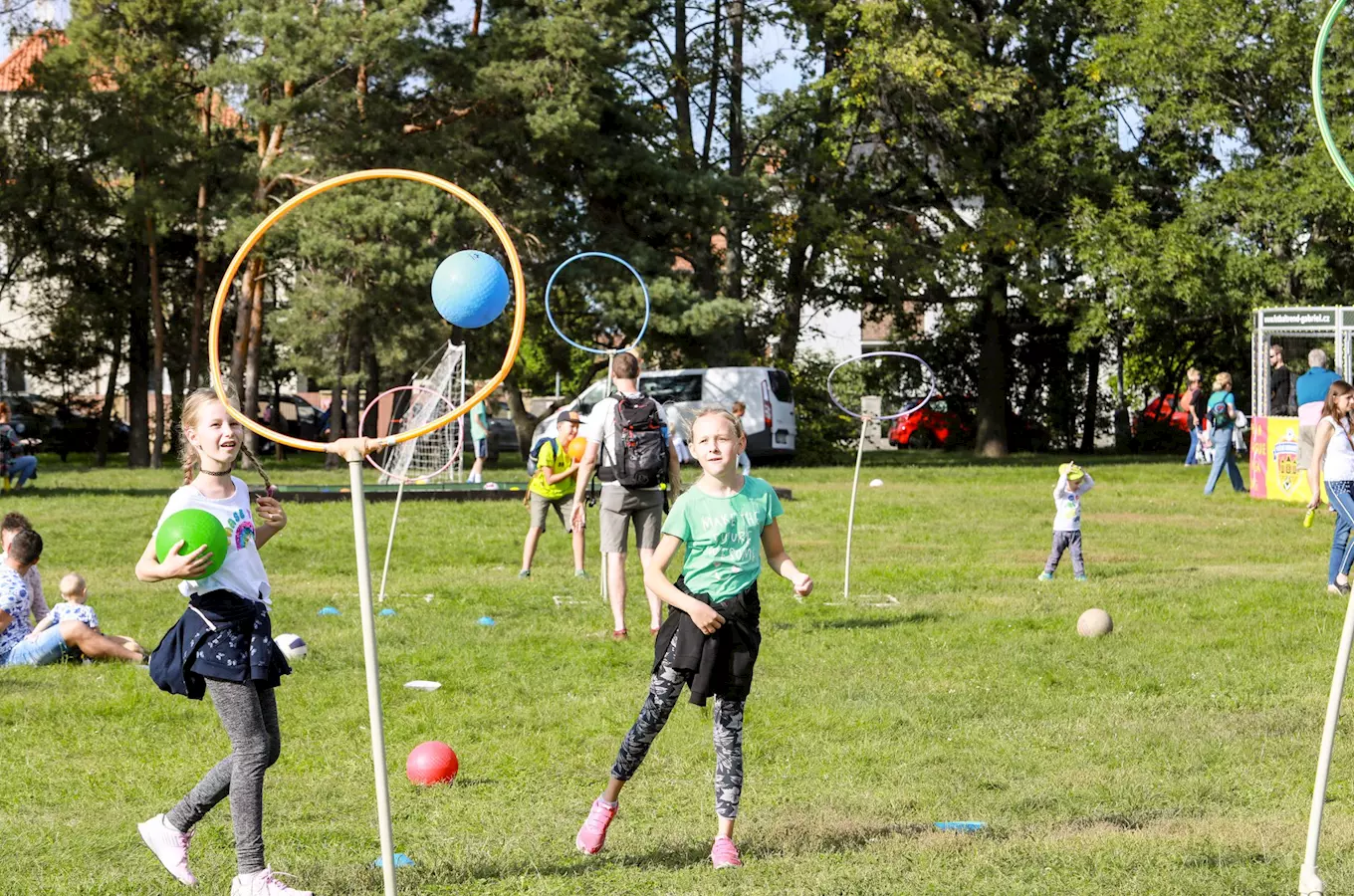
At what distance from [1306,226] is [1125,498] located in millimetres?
11215

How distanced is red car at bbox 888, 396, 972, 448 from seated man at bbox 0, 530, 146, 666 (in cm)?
3313

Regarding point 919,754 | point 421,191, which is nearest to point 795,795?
point 919,754

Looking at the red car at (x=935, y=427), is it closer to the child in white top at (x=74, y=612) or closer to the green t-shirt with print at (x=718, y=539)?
the child in white top at (x=74, y=612)

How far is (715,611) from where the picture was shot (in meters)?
5.46

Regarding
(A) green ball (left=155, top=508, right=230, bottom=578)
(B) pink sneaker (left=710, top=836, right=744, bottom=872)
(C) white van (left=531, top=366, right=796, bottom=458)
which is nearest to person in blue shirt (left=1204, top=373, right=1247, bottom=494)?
(C) white van (left=531, top=366, right=796, bottom=458)

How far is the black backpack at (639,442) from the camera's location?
32.9 feet

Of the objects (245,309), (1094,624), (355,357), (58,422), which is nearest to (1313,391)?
(1094,624)

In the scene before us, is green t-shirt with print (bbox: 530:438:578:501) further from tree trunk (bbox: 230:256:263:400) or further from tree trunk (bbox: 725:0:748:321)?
tree trunk (bbox: 725:0:748:321)

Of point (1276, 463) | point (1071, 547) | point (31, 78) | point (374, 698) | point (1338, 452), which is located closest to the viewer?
point (374, 698)

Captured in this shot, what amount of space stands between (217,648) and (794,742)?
326 centimetres

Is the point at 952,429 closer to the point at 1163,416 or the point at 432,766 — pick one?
the point at 1163,416

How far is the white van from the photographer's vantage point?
1252 inches

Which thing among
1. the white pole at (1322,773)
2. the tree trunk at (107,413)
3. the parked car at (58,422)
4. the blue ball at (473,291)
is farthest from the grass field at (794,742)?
the parked car at (58,422)

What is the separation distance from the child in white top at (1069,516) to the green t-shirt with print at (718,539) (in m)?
7.79
